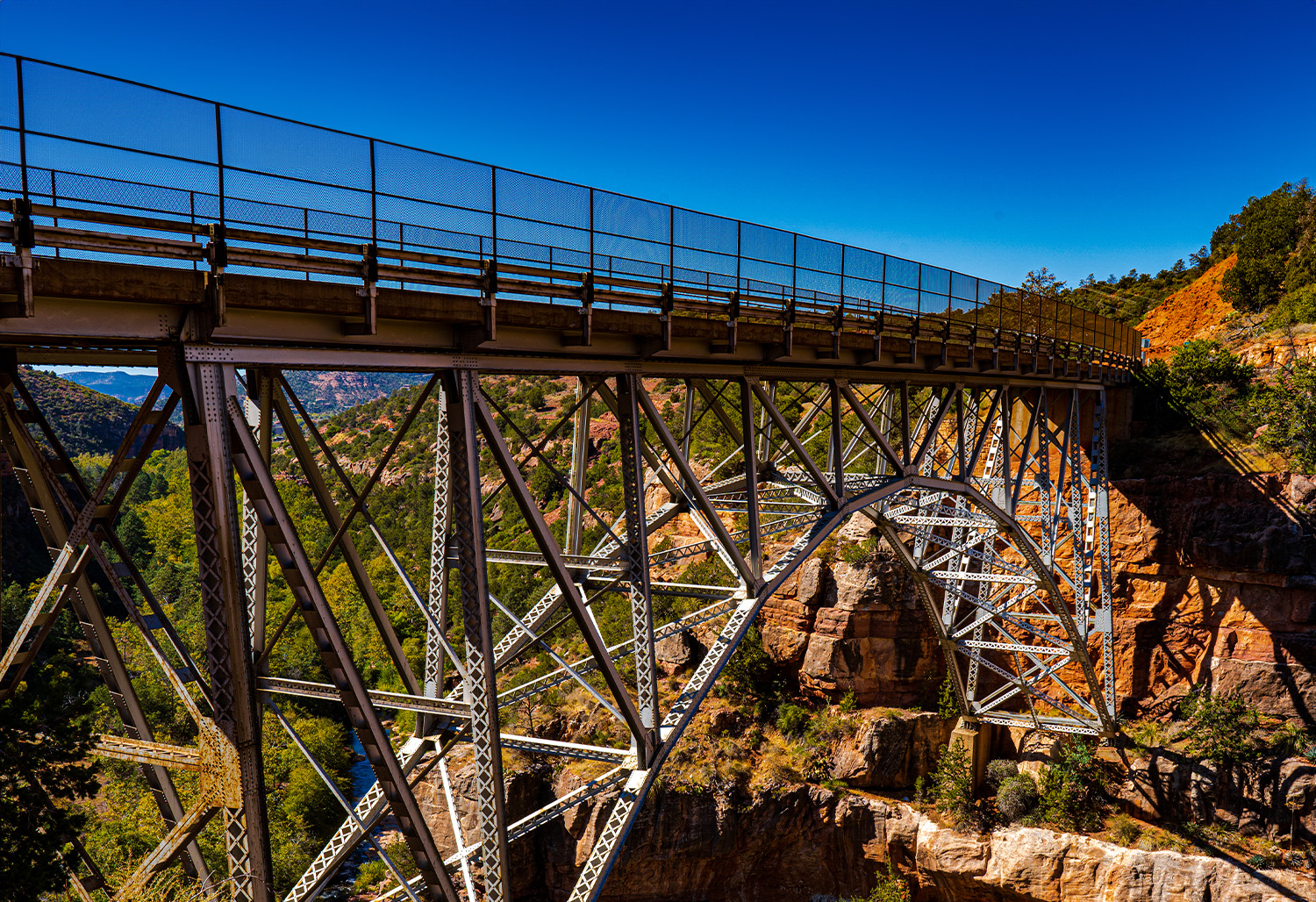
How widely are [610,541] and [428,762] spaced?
205 inches

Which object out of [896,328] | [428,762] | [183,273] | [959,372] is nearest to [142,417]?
[183,273]

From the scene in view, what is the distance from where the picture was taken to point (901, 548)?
65.6 feet

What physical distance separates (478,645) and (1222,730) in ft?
80.0

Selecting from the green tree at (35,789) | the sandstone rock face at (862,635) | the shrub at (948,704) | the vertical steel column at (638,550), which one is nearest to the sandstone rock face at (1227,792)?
the shrub at (948,704)

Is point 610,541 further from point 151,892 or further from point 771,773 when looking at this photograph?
point 771,773

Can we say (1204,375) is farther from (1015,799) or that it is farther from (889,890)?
(889,890)

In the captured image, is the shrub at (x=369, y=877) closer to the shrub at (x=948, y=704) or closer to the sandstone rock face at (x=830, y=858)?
the sandstone rock face at (x=830, y=858)

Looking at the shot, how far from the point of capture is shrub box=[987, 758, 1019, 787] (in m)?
25.5

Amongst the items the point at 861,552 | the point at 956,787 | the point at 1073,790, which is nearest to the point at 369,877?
the point at 956,787

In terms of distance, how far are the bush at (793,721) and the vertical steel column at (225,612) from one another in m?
22.3

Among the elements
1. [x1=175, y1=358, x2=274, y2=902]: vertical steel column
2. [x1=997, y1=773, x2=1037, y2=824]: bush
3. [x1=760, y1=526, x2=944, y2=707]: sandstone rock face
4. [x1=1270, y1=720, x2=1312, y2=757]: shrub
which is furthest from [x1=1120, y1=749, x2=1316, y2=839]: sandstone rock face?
[x1=175, y1=358, x2=274, y2=902]: vertical steel column

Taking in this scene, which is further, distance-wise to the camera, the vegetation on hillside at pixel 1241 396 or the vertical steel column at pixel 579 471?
the vegetation on hillside at pixel 1241 396

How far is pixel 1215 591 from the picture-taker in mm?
25750

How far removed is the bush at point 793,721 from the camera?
1059 inches
